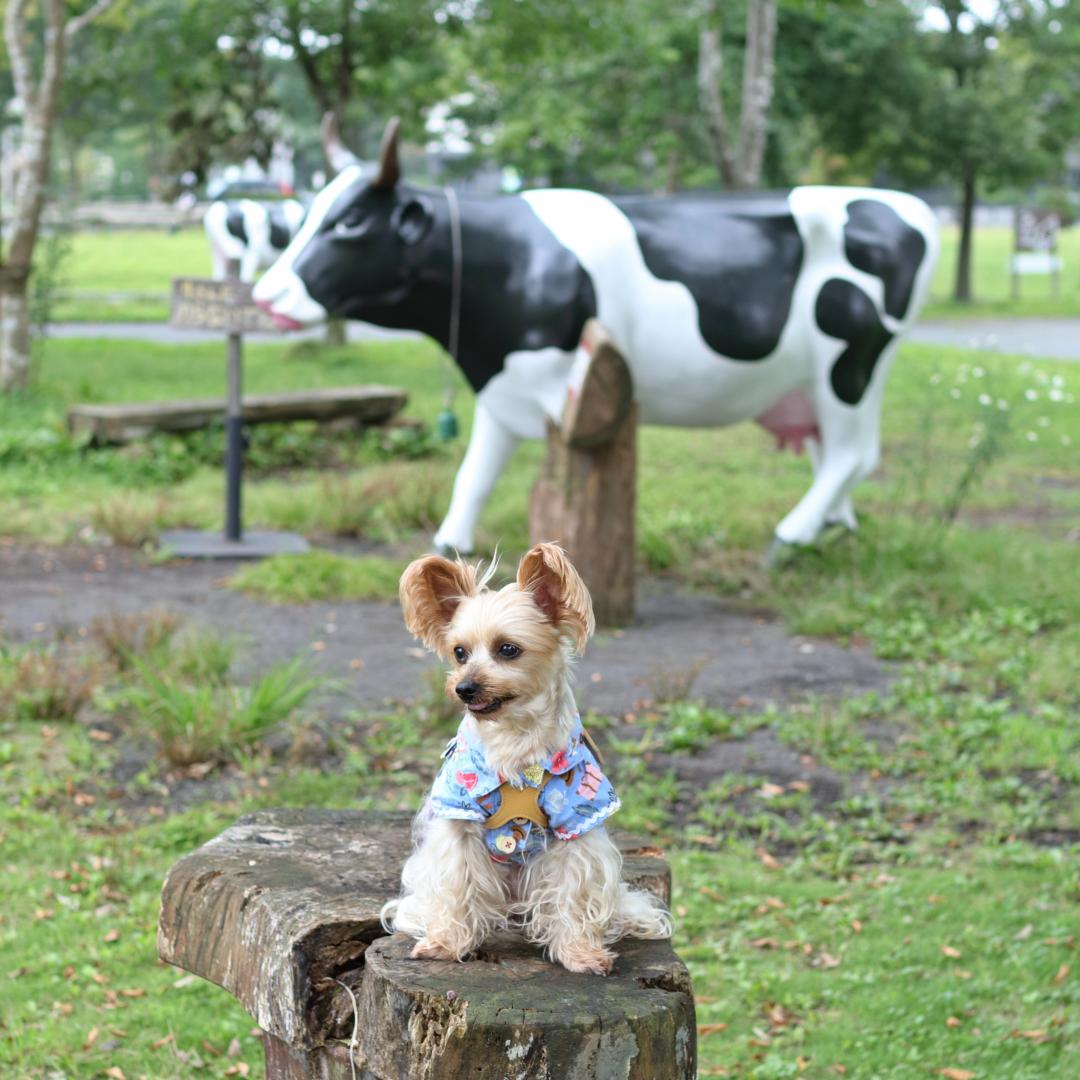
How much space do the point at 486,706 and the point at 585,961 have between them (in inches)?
19.3

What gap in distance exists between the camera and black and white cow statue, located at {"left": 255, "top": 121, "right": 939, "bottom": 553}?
7.93 meters

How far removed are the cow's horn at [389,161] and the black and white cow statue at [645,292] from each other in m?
0.01

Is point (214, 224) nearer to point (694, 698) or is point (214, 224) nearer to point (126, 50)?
point (694, 698)

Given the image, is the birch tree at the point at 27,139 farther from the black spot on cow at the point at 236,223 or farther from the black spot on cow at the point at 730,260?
the black spot on cow at the point at 730,260

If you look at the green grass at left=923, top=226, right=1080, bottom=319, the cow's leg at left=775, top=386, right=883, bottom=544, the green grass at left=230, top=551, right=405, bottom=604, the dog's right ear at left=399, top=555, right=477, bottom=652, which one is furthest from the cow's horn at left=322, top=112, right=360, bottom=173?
the green grass at left=923, top=226, right=1080, bottom=319

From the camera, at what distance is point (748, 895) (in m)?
5.08

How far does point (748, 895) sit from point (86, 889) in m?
2.06

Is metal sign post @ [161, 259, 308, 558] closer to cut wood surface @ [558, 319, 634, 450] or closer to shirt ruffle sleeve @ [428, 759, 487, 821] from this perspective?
cut wood surface @ [558, 319, 634, 450]

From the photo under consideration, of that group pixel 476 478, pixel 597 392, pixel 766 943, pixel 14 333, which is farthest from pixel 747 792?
pixel 14 333

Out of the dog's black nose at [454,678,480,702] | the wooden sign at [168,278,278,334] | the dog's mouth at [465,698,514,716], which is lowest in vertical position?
the dog's mouth at [465,698,514,716]

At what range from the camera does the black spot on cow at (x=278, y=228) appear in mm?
10219

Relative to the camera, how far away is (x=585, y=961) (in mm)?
2797

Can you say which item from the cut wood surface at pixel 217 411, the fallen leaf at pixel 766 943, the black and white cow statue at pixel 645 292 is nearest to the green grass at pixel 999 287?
the cut wood surface at pixel 217 411

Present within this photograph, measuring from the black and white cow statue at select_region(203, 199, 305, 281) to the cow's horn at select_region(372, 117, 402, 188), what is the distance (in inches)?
66.3
